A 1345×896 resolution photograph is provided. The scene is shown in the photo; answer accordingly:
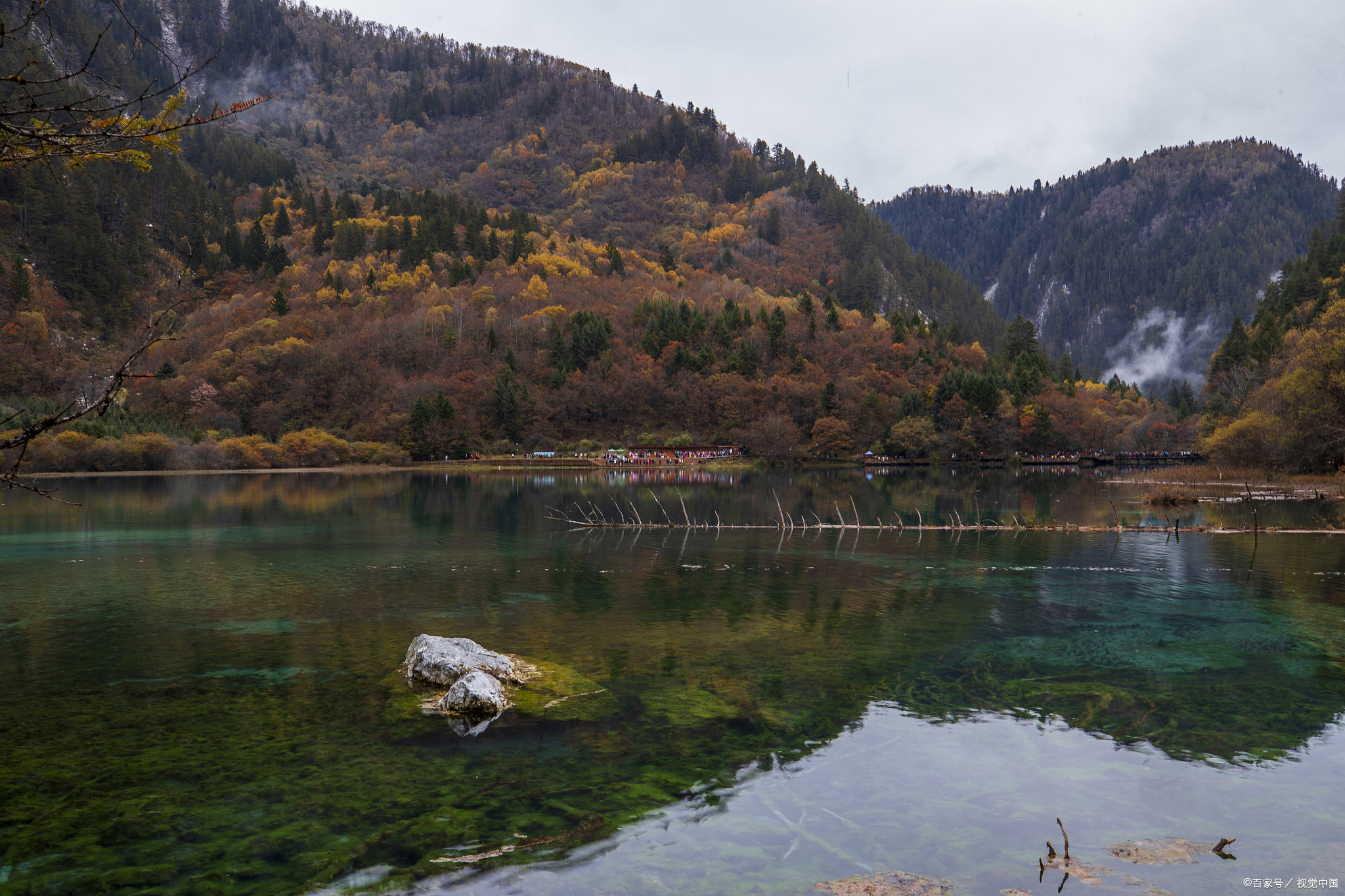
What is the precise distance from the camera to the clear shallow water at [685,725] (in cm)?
945

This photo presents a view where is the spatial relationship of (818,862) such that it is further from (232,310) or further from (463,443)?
(232,310)

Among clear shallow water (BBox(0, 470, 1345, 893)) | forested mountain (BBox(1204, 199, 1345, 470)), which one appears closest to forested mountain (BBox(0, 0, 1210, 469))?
forested mountain (BBox(1204, 199, 1345, 470))

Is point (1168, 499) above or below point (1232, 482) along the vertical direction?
below

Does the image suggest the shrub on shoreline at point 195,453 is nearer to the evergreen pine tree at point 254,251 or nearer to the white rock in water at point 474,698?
the evergreen pine tree at point 254,251

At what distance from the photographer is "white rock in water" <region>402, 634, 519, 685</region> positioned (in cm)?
1532

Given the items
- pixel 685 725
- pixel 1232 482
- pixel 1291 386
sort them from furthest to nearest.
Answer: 1. pixel 1232 482
2. pixel 1291 386
3. pixel 685 725

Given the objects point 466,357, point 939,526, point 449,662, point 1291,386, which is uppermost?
point 466,357

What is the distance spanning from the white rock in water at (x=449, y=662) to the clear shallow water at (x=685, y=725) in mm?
574

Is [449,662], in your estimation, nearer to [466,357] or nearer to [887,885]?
[887,885]

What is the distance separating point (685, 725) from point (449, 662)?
4665 millimetres

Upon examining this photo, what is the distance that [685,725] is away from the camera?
1355 cm

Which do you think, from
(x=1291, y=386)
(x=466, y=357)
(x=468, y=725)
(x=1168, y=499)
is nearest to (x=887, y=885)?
(x=468, y=725)

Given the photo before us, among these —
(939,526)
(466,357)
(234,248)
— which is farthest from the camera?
(234,248)

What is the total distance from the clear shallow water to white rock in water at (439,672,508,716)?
1.70ft
